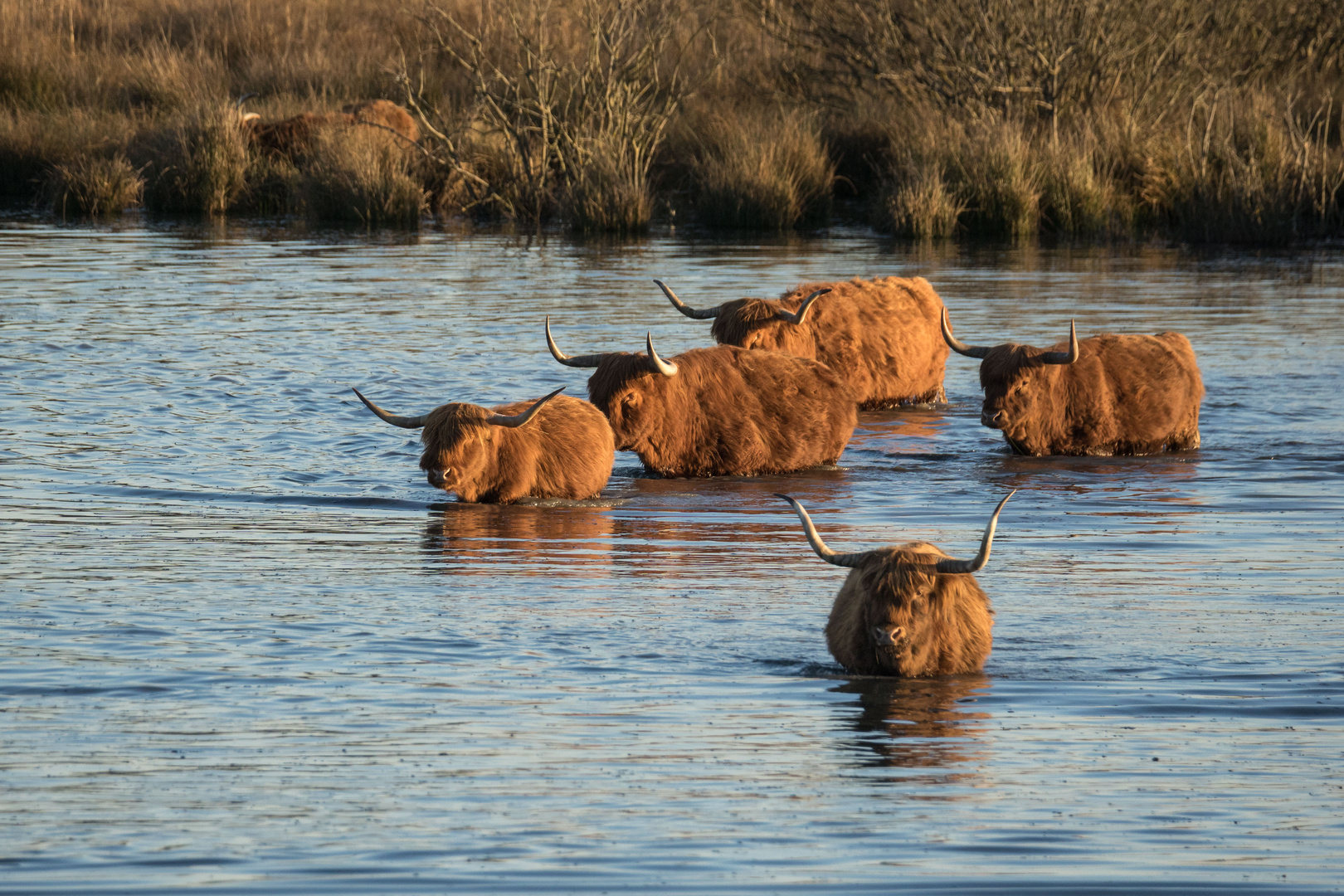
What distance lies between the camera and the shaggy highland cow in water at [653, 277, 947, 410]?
11.4 metres

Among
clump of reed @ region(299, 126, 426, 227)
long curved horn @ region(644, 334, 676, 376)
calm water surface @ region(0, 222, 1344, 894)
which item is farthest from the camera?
clump of reed @ region(299, 126, 426, 227)

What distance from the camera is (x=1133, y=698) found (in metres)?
5.59

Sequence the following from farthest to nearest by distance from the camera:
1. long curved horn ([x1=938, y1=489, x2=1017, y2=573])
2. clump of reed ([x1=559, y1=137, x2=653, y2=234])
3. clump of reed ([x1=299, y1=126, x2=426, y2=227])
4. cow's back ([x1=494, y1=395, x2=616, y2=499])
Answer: clump of reed ([x1=299, y1=126, x2=426, y2=227]) → clump of reed ([x1=559, y1=137, x2=653, y2=234]) → cow's back ([x1=494, y1=395, x2=616, y2=499]) → long curved horn ([x1=938, y1=489, x2=1017, y2=573])

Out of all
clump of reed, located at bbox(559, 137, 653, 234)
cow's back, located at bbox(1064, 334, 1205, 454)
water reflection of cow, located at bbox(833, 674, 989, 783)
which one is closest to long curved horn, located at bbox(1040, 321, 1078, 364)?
cow's back, located at bbox(1064, 334, 1205, 454)

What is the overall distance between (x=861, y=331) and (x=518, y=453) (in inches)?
147

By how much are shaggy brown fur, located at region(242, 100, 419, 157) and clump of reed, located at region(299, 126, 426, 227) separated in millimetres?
381

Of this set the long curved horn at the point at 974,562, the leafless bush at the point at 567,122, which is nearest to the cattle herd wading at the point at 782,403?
the long curved horn at the point at 974,562

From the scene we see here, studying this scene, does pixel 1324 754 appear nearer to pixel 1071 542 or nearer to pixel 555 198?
pixel 1071 542

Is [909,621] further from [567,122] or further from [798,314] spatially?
[567,122]

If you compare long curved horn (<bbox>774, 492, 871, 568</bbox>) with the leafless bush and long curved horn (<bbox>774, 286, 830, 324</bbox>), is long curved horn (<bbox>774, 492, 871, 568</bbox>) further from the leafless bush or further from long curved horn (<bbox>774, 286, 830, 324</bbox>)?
the leafless bush

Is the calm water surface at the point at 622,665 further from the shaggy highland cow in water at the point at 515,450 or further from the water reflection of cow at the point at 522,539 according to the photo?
the shaggy highland cow in water at the point at 515,450

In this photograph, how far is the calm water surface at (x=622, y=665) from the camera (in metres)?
4.30

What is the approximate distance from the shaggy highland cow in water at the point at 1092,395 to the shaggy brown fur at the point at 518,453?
7.57ft

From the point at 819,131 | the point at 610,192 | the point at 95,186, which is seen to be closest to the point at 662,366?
the point at 610,192
